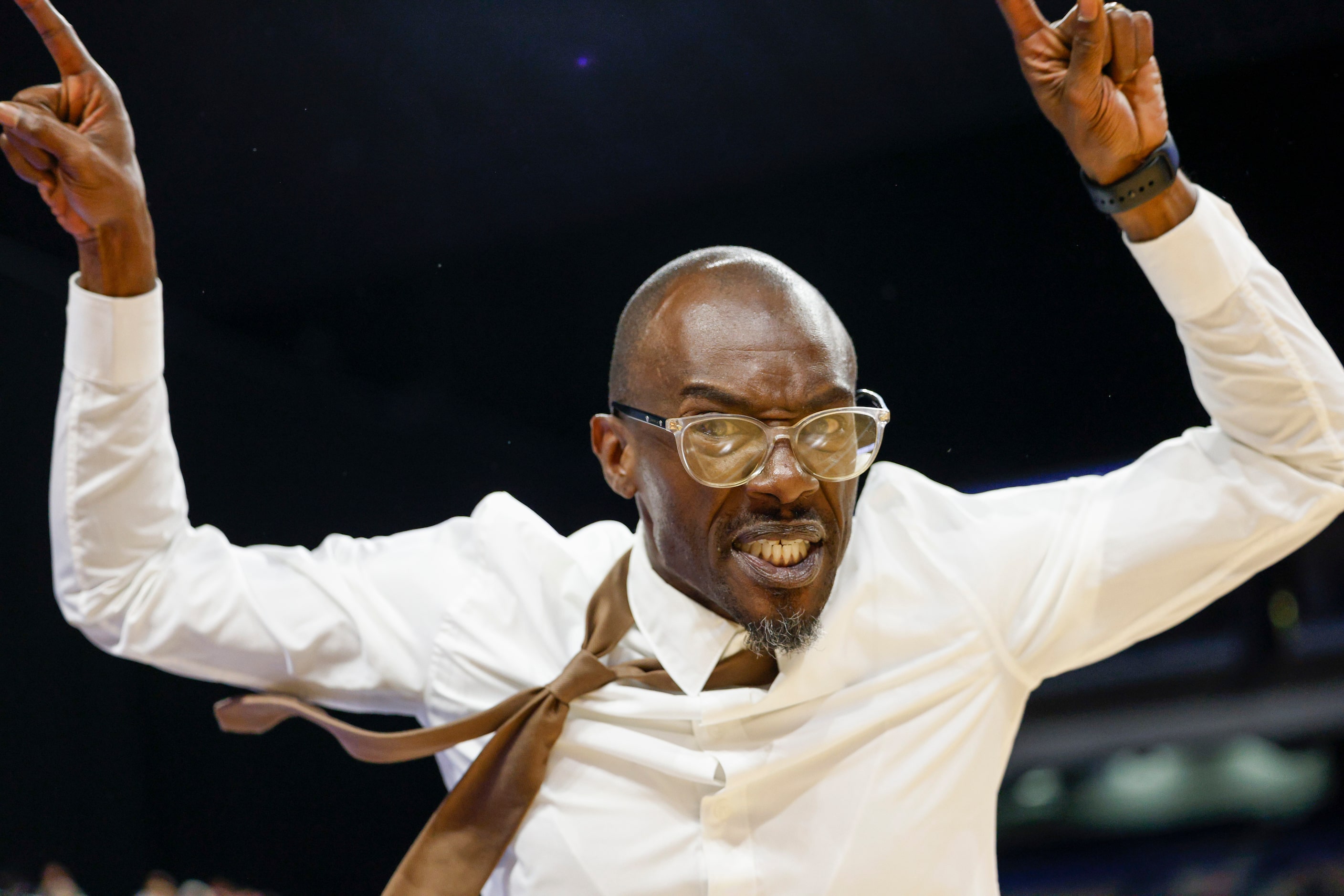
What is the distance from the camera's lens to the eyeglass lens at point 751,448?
1.55 m

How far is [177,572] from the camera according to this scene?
5.55ft

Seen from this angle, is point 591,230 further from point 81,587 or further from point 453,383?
point 81,587

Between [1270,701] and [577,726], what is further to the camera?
[1270,701]

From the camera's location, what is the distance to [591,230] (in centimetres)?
224

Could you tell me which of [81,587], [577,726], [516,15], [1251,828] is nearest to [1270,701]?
[1251,828]

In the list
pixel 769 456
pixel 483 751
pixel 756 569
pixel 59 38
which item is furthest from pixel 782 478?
pixel 59 38

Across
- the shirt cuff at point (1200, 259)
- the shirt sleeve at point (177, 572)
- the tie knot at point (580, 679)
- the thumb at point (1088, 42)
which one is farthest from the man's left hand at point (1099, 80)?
the shirt sleeve at point (177, 572)

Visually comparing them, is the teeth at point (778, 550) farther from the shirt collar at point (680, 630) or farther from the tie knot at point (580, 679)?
the tie knot at point (580, 679)

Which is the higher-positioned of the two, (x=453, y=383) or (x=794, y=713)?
(x=453, y=383)

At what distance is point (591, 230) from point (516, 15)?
41 cm

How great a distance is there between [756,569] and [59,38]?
1.18 metres

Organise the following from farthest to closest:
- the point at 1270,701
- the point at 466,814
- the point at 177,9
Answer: the point at 1270,701 < the point at 177,9 < the point at 466,814

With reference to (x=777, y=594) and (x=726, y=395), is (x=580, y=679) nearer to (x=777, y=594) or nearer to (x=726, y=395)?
(x=777, y=594)

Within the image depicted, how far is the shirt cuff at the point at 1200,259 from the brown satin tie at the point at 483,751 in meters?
0.77
